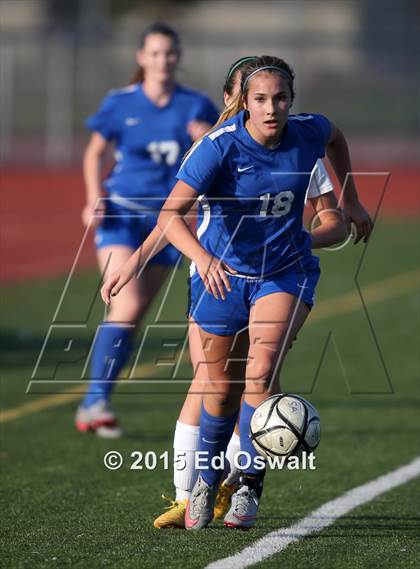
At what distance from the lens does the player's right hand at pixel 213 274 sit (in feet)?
16.5

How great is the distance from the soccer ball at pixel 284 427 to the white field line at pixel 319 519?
0.37 metres

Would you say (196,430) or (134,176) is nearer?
(196,430)

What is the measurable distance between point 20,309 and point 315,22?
28801mm

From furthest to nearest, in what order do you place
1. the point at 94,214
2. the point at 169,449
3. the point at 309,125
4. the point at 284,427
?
the point at 94,214 → the point at 169,449 → the point at 309,125 → the point at 284,427

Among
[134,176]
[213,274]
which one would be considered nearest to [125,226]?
[134,176]

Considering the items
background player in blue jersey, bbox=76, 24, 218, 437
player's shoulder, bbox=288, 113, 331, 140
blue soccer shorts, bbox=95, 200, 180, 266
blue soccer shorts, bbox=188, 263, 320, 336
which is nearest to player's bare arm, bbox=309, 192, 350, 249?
blue soccer shorts, bbox=188, 263, 320, 336

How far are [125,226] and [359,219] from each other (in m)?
2.39

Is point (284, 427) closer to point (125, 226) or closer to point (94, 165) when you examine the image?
point (125, 226)

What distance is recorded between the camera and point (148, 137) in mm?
8055

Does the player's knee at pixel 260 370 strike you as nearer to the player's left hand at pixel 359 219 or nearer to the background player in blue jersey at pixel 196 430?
Answer: the background player in blue jersey at pixel 196 430

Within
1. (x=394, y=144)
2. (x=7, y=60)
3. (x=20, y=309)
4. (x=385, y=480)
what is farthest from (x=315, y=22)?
(x=385, y=480)

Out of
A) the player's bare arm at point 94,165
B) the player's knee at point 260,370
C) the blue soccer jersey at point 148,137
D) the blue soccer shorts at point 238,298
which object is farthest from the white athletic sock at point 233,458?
the player's bare arm at point 94,165

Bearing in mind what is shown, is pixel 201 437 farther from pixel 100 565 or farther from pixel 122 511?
pixel 100 565

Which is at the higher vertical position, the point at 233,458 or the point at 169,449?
the point at 233,458
